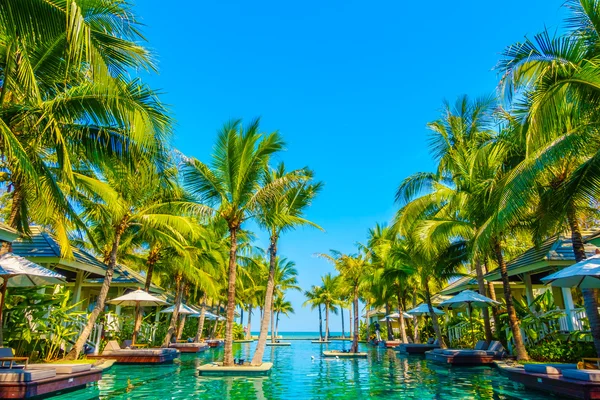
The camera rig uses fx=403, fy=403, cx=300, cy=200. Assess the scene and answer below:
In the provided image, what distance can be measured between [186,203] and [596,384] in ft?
36.8

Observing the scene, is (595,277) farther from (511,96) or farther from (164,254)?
(164,254)

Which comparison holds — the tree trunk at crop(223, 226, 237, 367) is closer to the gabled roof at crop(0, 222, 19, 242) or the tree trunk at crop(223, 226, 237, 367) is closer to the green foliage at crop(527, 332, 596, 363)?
the gabled roof at crop(0, 222, 19, 242)

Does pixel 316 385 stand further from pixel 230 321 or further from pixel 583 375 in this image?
pixel 583 375

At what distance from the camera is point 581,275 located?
8383 mm

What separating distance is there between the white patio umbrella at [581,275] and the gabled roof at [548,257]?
407 centimetres

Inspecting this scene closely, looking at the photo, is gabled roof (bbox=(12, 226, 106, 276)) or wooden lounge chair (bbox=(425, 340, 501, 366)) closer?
gabled roof (bbox=(12, 226, 106, 276))

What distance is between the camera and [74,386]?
29.0ft

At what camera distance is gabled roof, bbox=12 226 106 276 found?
509 inches

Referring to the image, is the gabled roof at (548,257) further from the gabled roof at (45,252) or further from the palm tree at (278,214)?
the gabled roof at (45,252)

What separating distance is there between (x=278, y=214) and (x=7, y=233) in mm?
7473

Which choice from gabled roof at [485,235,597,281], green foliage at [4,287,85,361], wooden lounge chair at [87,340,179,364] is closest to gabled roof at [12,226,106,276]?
Answer: green foliage at [4,287,85,361]

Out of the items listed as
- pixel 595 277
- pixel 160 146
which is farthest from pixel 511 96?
pixel 160 146

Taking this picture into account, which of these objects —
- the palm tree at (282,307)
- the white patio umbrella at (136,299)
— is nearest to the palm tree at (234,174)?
the white patio umbrella at (136,299)

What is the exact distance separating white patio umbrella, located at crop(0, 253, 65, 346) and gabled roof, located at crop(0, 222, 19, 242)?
0.95m
